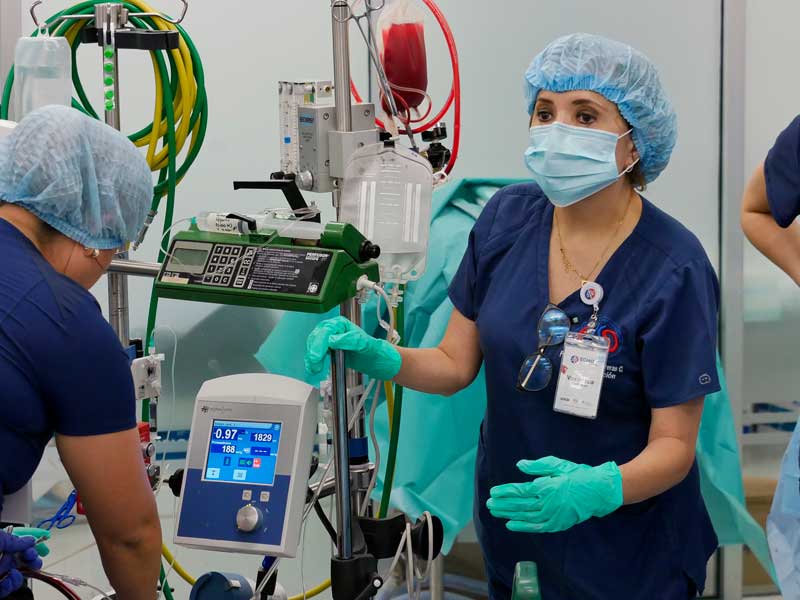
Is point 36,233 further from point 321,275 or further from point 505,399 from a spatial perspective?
point 505,399

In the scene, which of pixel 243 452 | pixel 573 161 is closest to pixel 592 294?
pixel 573 161

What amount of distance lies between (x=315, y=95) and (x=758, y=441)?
1910 millimetres

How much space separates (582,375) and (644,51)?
176cm

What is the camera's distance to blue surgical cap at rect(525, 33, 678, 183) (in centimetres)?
185

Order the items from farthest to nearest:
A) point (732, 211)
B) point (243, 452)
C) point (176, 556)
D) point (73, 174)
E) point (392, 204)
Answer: point (176, 556) → point (732, 211) → point (392, 204) → point (243, 452) → point (73, 174)

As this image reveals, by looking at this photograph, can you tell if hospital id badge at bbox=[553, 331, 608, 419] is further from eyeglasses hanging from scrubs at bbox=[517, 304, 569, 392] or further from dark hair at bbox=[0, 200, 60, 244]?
dark hair at bbox=[0, 200, 60, 244]

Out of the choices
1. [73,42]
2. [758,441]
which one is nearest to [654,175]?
[73,42]

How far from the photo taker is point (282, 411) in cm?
168

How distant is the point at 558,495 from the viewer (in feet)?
5.54

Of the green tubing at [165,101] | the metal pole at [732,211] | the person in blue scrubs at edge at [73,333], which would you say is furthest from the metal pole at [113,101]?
the metal pole at [732,211]

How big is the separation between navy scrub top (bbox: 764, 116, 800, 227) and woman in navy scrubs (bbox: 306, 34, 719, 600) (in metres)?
0.26

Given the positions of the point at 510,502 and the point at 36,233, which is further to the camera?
the point at 510,502

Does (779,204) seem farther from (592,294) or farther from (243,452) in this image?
(243,452)

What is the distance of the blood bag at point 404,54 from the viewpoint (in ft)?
8.03
